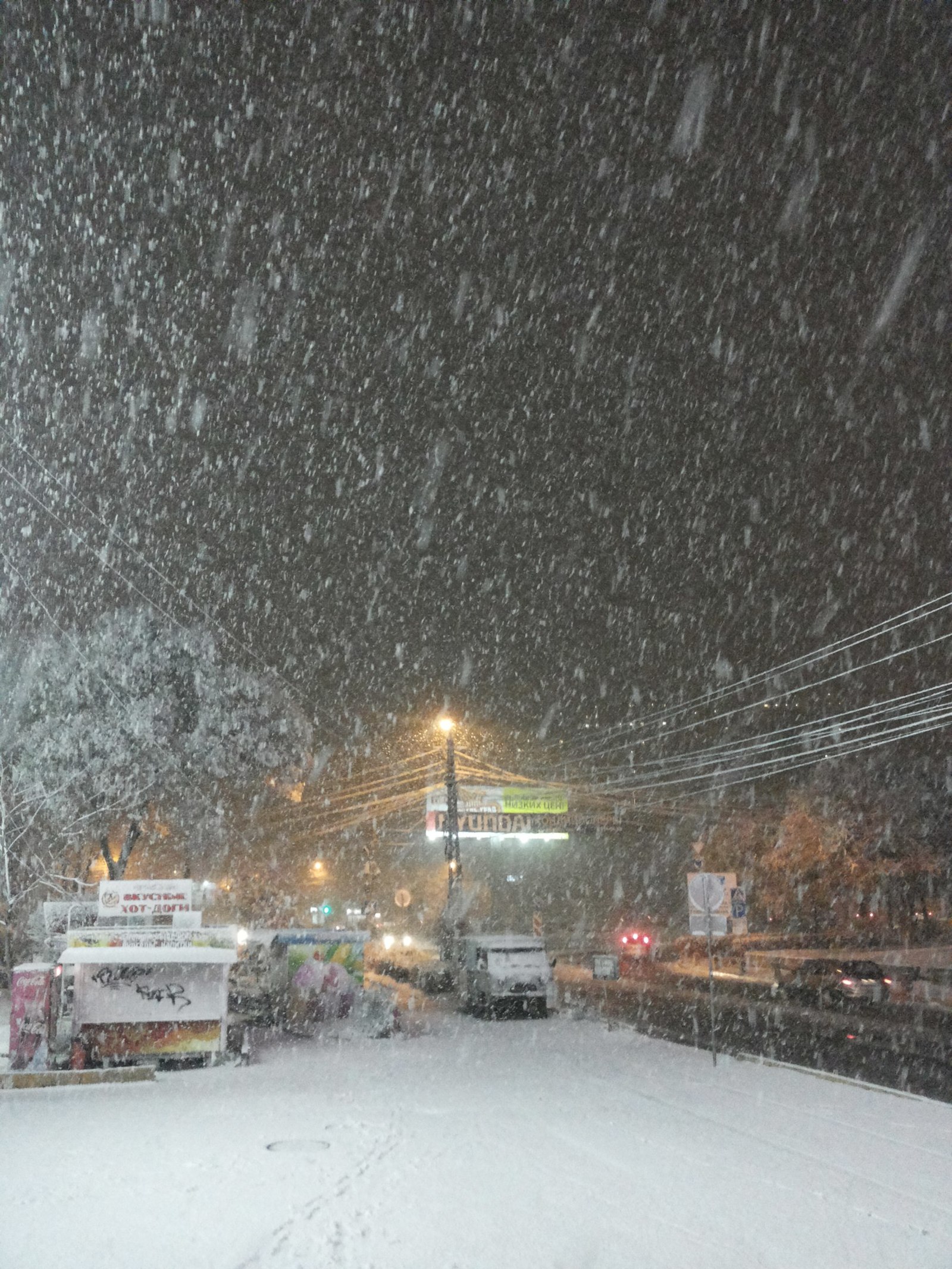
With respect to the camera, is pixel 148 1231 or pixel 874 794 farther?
pixel 874 794

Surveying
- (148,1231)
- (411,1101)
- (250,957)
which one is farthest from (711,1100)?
(250,957)

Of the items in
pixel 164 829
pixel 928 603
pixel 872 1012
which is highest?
pixel 928 603

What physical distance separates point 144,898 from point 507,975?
9689 mm

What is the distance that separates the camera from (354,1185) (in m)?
9.73

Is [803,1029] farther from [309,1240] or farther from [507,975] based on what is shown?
[309,1240]

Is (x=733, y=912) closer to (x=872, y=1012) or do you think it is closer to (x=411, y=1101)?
(x=872, y=1012)

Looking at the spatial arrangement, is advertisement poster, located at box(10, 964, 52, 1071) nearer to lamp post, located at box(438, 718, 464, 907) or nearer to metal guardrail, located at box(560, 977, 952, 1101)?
metal guardrail, located at box(560, 977, 952, 1101)

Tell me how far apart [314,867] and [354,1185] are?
6475 centimetres

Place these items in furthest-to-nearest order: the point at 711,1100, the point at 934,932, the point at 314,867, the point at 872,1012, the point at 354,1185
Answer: the point at 314,867 < the point at 934,932 < the point at 872,1012 < the point at 711,1100 < the point at 354,1185

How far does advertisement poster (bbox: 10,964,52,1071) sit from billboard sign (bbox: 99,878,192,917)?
259 cm

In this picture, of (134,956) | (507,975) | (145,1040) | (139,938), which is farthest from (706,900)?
(507,975)

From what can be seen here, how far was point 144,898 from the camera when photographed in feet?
65.7

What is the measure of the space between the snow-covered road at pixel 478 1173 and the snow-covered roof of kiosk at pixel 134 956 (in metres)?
1.79

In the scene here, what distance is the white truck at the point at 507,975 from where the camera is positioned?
2594cm
